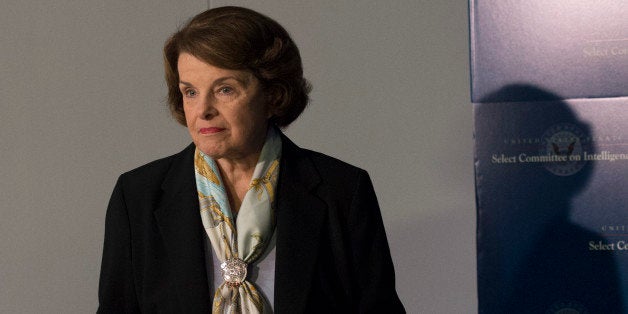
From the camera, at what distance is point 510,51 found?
1.74 m

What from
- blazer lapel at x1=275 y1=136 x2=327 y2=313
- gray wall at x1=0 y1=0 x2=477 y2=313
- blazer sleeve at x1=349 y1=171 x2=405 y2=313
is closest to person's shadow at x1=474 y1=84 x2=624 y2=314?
blazer sleeve at x1=349 y1=171 x2=405 y2=313

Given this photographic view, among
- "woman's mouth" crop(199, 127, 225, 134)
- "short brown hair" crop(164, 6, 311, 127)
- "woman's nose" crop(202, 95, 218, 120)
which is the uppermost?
"short brown hair" crop(164, 6, 311, 127)

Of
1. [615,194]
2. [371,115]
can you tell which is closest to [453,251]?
[371,115]

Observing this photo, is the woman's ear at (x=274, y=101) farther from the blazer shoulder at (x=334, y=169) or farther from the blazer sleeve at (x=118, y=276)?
the blazer sleeve at (x=118, y=276)

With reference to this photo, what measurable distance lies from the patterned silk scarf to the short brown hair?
112 millimetres

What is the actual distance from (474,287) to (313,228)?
145cm

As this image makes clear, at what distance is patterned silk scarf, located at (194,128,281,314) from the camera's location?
160cm

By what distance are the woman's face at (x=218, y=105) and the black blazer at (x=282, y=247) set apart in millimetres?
166

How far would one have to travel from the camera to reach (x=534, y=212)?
174 centimetres

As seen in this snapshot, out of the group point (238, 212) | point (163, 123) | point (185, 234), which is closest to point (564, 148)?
point (238, 212)

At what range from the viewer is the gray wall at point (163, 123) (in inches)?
110

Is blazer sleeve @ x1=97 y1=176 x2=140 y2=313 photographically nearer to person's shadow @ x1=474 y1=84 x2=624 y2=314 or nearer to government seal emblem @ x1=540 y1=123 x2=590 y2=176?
person's shadow @ x1=474 y1=84 x2=624 y2=314

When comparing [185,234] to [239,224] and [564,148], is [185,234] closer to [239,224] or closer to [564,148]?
[239,224]

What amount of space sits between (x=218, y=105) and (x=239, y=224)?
261 millimetres
